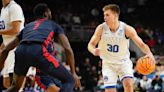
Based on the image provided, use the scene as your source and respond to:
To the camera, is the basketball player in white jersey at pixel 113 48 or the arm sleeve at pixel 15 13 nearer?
the arm sleeve at pixel 15 13

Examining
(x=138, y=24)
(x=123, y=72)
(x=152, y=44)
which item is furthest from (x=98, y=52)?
(x=138, y=24)

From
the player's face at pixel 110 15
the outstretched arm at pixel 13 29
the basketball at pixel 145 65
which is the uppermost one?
the player's face at pixel 110 15

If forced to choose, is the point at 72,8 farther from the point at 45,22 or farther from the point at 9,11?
the point at 45,22

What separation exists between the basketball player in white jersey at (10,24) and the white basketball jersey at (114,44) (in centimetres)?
157

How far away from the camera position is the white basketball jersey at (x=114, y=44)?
324 inches

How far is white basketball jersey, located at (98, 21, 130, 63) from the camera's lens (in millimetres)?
8227

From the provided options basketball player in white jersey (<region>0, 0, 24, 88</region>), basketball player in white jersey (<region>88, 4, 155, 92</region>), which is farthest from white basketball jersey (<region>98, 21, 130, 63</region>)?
basketball player in white jersey (<region>0, 0, 24, 88</region>)

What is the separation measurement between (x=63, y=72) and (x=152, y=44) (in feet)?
50.7

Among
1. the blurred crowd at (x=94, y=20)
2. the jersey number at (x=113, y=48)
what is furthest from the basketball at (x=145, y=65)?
the blurred crowd at (x=94, y=20)

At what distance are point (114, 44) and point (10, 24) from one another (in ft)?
6.43

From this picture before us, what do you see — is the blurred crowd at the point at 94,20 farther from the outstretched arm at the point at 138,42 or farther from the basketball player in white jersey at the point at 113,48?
the outstretched arm at the point at 138,42

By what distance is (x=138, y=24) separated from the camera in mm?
24250

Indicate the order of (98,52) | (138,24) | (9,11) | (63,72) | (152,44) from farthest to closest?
(138,24) → (152,44) → (9,11) → (98,52) → (63,72)

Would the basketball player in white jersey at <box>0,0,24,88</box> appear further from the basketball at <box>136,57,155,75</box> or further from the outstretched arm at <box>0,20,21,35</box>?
the basketball at <box>136,57,155,75</box>
